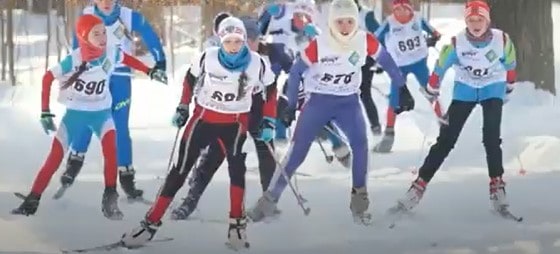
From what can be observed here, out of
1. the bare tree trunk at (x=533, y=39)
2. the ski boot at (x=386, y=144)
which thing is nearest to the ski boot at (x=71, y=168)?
the ski boot at (x=386, y=144)

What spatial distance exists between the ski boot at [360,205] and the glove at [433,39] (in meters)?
1.59

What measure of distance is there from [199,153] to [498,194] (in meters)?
1.19

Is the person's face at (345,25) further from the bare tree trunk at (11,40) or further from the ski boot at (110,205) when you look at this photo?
the bare tree trunk at (11,40)

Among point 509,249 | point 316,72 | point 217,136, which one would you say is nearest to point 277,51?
point 316,72

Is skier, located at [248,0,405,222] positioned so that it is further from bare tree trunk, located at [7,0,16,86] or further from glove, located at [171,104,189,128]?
bare tree trunk, located at [7,0,16,86]

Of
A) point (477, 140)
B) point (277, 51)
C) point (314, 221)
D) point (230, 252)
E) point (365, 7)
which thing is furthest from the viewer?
point (365, 7)

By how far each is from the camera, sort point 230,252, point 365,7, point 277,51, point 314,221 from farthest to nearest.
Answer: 1. point 365,7
2. point 277,51
3. point 314,221
4. point 230,252

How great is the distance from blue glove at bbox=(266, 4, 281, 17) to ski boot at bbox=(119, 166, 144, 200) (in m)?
1.05

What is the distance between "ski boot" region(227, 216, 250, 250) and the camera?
3.82 meters

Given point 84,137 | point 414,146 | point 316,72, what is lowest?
point 414,146

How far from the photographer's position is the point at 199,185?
426 cm

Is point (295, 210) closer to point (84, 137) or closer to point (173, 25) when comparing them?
point (84, 137)

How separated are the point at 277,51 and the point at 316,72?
0.89 m

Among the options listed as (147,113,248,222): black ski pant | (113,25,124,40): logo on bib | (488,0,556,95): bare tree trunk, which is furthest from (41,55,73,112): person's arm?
(488,0,556,95): bare tree trunk
